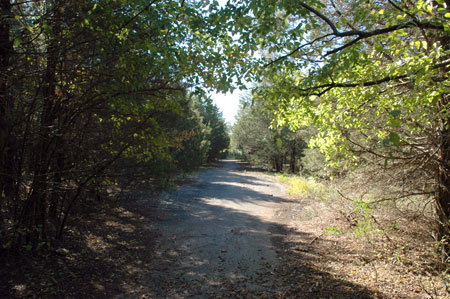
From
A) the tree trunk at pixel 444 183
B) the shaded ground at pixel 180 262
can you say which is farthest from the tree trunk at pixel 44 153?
the tree trunk at pixel 444 183

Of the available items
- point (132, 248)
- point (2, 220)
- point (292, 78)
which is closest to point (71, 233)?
point (132, 248)

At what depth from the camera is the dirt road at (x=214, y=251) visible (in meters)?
4.87

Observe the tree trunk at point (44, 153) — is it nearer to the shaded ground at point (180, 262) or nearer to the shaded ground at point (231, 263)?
the shaded ground at point (180, 262)

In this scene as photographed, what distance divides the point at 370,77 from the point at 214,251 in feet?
16.3

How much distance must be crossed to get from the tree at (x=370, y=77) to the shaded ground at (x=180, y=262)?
244 cm

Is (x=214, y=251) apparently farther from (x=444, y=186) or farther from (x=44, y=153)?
(x=444, y=186)

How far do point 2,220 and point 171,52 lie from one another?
12.2 ft

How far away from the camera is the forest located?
3.97 metres

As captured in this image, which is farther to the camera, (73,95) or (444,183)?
(444,183)

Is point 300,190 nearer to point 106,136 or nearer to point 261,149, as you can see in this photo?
point 106,136

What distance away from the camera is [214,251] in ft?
21.6

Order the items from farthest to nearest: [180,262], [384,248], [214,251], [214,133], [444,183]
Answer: [214,133], [214,251], [384,248], [180,262], [444,183]

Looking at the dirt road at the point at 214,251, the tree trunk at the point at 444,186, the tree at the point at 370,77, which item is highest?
the tree at the point at 370,77

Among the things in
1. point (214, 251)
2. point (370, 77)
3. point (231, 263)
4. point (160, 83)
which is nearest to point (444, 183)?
point (370, 77)
